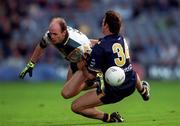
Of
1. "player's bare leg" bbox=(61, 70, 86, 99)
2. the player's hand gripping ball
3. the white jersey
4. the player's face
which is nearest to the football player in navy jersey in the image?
the player's hand gripping ball

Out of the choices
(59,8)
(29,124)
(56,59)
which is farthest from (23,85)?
(29,124)

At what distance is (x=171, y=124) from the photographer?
465 inches

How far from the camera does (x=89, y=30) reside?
97.6 feet

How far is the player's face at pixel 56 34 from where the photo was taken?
12352 mm

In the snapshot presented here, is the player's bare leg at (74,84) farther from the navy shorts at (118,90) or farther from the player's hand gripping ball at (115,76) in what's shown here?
the player's hand gripping ball at (115,76)

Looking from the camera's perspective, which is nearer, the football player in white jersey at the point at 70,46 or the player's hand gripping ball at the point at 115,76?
the player's hand gripping ball at the point at 115,76

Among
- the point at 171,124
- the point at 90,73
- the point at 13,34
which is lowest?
the point at 171,124

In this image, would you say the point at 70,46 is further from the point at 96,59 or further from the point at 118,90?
the point at 118,90

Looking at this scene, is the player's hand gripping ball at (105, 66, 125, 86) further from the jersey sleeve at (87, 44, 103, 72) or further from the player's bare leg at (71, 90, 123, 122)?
the player's bare leg at (71, 90, 123, 122)

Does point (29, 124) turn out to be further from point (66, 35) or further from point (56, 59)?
point (56, 59)

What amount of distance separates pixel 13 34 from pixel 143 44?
5620 millimetres

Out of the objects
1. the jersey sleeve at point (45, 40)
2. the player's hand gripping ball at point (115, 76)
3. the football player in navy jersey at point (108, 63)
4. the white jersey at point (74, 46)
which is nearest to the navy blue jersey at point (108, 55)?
the football player in navy jersey at point (108, 63)

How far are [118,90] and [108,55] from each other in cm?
64

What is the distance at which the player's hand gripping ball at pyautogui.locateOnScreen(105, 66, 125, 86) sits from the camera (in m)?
11.5
